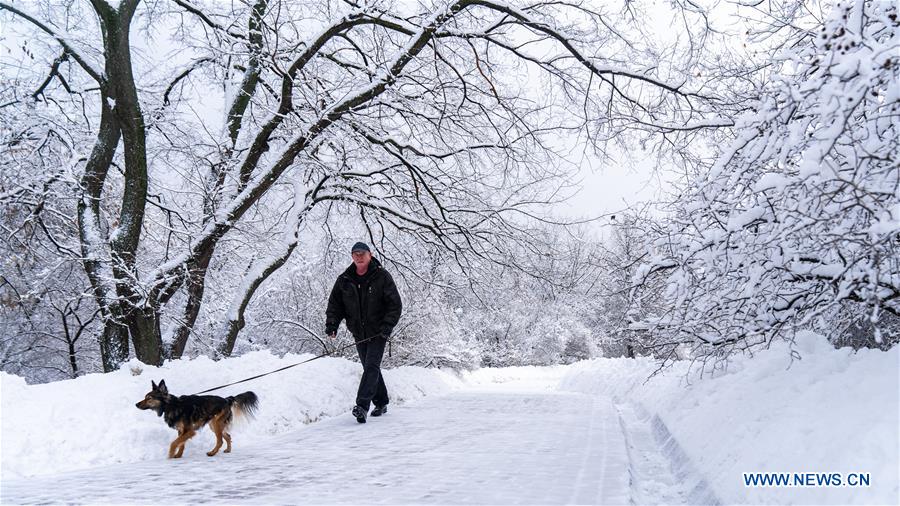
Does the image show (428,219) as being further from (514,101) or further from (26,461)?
(26,461)

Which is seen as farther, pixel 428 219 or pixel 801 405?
pixel 428 219

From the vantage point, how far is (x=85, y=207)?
1007 cm

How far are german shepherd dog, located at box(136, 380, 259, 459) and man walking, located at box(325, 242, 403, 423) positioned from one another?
7.54 feet

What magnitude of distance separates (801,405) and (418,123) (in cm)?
831

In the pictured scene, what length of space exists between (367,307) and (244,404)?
8.03ft

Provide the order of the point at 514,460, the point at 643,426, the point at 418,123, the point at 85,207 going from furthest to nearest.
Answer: the point at 418,123, the point at 85,207, the point at 643,426, the point at 514,460

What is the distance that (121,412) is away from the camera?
6191mm

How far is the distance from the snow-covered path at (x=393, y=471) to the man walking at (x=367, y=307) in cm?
102

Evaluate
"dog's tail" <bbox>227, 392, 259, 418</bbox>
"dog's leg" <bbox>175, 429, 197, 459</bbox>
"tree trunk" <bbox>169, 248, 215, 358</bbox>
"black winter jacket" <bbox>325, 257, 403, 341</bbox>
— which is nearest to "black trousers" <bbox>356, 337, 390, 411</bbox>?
"black winter jacket" <bbox>325, 257, 403, 341</bbox>

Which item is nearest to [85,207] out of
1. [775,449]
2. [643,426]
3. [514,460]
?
[514,460]

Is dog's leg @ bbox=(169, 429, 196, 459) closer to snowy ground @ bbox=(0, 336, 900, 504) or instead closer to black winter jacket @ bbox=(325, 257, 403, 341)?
snowy ground @ bbox=(0, 336, 900, 504)

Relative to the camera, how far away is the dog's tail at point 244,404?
6465mm

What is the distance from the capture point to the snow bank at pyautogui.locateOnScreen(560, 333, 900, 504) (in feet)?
9.81

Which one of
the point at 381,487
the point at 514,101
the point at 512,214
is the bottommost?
the point at 381,487
